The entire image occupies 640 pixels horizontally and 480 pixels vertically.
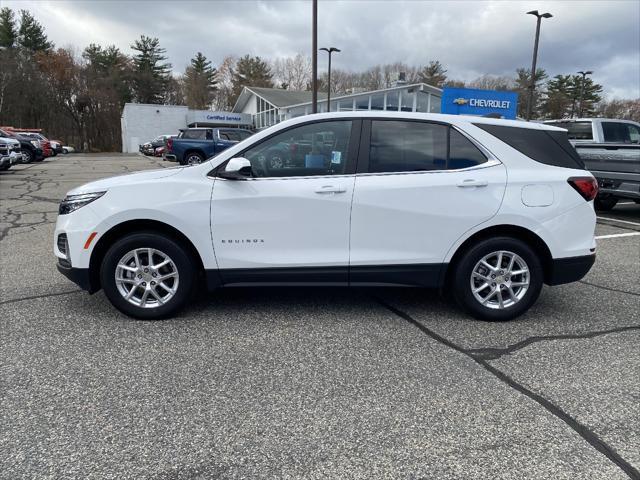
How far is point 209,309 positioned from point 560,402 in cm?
289

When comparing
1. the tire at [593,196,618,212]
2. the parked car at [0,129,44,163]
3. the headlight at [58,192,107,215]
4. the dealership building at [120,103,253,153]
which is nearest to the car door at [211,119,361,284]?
the headlight at [58,192,107,215]

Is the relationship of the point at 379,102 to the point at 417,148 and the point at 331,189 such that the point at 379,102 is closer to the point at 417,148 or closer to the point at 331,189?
the point at 417,148

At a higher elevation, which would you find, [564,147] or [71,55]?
[71,55]

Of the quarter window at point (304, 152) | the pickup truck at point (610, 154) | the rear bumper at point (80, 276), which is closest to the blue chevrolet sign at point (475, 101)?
the pickup truck at point (610, 154)

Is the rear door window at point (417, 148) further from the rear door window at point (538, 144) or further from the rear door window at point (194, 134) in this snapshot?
the rear door window at point (194, 134)

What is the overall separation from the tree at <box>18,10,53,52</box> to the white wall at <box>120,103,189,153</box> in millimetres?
25293

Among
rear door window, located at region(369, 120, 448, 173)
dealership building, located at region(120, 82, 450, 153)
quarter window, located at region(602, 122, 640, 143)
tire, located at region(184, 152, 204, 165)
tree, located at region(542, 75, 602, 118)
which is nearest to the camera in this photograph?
rear door window, located at region(369, 120, 448, 173)

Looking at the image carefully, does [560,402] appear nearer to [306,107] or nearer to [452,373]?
[452,373]

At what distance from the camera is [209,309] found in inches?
169

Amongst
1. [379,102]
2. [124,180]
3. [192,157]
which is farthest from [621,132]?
[379,102]

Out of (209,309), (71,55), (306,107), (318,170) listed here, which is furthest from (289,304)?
(71,55)

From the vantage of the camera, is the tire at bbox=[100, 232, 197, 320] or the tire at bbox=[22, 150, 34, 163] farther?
the tire at bbox=[22, 150, 34, 163]

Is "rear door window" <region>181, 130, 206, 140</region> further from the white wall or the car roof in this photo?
the white wall

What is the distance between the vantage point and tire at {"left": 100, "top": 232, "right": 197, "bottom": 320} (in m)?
3.84
